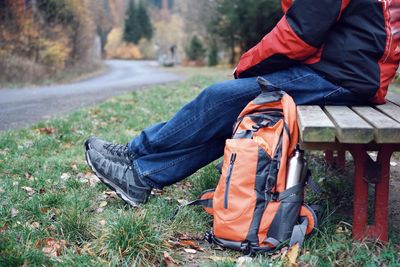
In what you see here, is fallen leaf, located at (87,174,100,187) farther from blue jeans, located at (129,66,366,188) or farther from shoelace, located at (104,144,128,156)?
blue jeans, located at (129,66,366,188)

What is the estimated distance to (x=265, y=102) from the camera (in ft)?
9.23

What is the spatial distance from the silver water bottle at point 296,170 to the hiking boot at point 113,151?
3.73ft

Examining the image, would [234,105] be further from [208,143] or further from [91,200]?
[91,200]

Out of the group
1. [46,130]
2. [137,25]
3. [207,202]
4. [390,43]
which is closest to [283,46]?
[390,43]

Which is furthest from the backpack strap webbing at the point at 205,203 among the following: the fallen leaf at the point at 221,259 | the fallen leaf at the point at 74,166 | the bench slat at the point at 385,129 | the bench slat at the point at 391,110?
the fallen leaf at the point at 74,166

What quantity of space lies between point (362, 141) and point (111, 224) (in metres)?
1.34

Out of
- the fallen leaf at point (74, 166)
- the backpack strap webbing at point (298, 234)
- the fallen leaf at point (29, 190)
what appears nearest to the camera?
the backpack strap webbing at point (298, 234)

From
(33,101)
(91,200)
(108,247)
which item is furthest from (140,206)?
(33,101)

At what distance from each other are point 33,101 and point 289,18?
8572 millimetres

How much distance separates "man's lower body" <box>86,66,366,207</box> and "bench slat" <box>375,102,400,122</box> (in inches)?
5.4

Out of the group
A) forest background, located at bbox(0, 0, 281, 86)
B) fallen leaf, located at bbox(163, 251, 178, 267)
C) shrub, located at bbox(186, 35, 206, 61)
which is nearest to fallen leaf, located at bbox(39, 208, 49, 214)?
fallen leaf, located at bbox(163, 251, 178, 267)

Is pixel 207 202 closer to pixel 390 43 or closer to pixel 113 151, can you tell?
pixel 113 151

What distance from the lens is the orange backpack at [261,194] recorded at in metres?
2.62

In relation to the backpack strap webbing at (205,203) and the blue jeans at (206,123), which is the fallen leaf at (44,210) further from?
the backpack strap webbing at (205,203)
